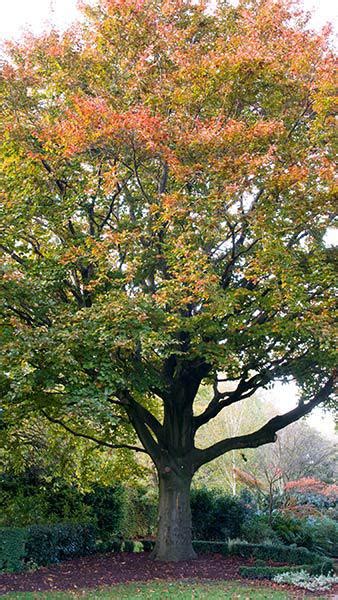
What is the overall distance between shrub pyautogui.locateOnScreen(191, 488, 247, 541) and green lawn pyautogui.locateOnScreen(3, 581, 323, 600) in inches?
250

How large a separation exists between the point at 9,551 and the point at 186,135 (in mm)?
8572

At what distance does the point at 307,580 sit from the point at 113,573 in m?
3.79

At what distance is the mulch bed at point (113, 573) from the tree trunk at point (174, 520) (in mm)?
260

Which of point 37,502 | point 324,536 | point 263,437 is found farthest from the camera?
point 324,536

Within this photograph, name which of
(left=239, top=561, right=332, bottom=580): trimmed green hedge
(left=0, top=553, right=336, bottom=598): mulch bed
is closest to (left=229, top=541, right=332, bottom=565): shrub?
(left=0, top=553, right=336, bottom=598): mulch bed

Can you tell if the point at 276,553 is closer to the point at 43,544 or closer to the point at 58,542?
the point at 58,542

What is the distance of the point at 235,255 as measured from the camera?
1145 centimetres

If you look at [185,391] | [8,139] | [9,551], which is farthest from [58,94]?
[9,551]

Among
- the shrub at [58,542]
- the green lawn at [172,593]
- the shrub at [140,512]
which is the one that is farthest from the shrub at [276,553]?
the shrub at [140,512]

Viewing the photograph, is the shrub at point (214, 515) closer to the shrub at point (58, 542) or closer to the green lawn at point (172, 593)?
the shrub at point (58, 542)

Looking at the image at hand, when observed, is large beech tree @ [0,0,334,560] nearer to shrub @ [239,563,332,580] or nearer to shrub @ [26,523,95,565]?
shrub @ [239,563,332,580]

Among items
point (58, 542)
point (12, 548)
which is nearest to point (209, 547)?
point (58, 542)

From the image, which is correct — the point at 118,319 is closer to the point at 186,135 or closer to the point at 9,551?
the point at 186,135

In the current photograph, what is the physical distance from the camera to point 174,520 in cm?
1267
